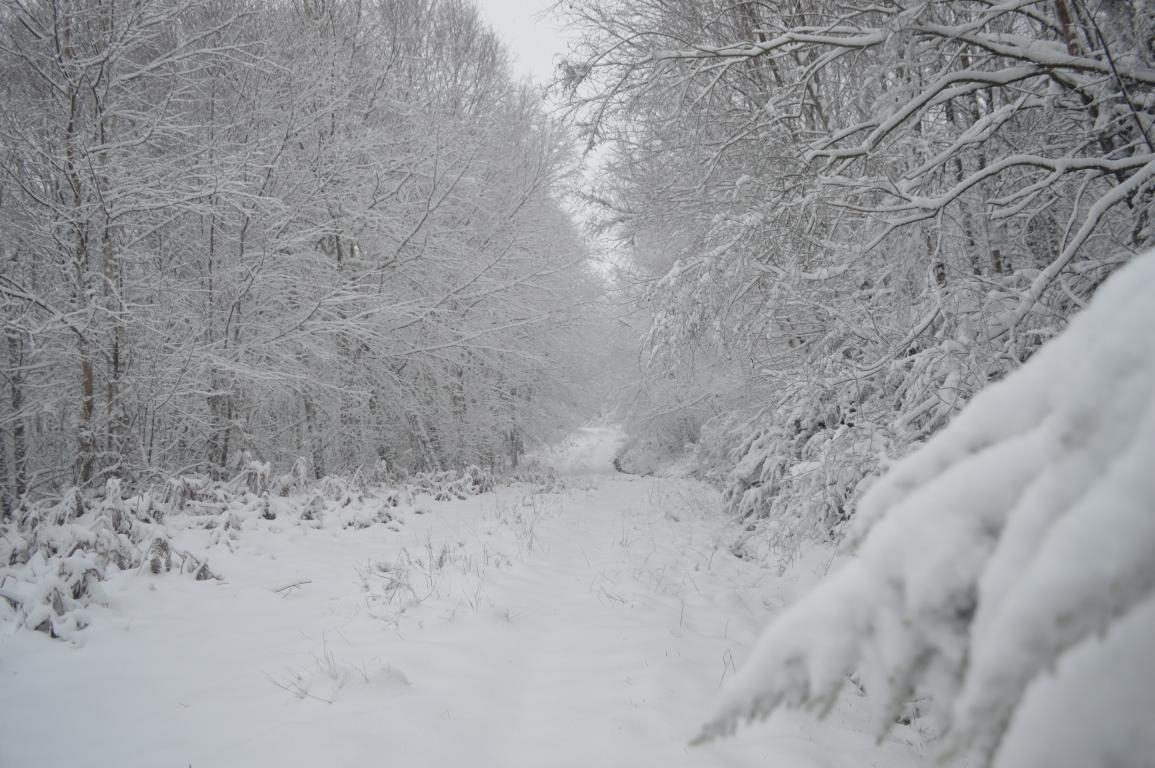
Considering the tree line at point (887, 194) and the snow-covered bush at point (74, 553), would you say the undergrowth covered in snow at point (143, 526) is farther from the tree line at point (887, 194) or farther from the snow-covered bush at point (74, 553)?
the tree line at point (887, 194)

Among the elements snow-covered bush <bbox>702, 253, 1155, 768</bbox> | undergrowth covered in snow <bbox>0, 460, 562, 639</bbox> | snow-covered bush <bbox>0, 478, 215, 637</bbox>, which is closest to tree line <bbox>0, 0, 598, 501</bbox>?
undergrowth covered in snow <bbox>0, 460, 562, 639</bbox>

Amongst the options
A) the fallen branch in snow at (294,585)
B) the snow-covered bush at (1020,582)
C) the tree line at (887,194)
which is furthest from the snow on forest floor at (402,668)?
the snow-covered bush at (1020,582)

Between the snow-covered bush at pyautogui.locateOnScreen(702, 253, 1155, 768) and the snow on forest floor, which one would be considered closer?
the snow-covered bush at pyautogui.locateOnScreen(702, 253, 1155, 768)

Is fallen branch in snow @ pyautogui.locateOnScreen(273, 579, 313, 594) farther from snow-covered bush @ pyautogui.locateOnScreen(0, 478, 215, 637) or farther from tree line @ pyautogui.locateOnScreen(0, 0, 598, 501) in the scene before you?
tree line @ pyautogui.locateOnScreen(0, 0, 598, 501)

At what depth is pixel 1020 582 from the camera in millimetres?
503

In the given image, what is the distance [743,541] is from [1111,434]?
236 inches

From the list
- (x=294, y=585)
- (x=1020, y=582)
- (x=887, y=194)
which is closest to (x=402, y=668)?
(x=294, y=585)

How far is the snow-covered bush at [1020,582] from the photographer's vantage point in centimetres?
45

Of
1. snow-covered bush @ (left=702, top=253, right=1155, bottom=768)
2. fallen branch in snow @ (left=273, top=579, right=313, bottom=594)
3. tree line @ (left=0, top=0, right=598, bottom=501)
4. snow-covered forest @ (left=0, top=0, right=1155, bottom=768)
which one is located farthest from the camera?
tree line @ (left=0, top=0, right=598, bottom=501)

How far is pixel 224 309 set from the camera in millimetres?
7445

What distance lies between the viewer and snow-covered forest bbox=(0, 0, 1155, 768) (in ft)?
1.94

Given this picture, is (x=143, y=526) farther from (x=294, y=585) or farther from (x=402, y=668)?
(x=402, y=668)

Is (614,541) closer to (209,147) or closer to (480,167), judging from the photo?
(209,147)

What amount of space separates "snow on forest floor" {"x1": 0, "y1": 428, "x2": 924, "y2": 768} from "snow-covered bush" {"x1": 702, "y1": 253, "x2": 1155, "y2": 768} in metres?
1.90
